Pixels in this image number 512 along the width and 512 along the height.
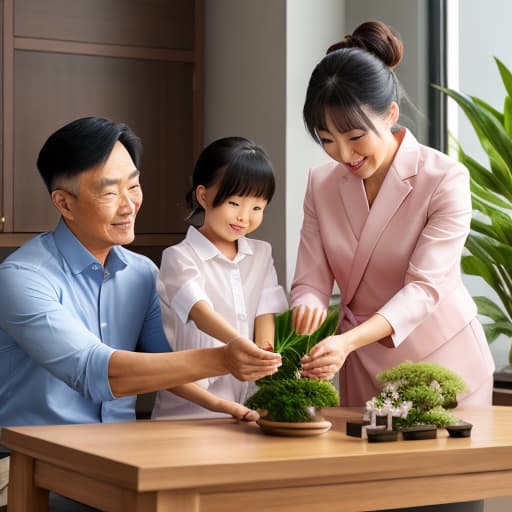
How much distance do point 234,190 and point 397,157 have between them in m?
0.39

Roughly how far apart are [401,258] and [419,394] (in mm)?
635

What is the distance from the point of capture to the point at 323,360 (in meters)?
1.86

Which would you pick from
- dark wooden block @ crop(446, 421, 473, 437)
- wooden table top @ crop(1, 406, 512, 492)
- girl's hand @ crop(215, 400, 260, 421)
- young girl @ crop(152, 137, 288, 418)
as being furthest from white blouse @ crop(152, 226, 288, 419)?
dark wooden block @ crop(446, 421, 473, 437)

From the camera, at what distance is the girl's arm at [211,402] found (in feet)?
6.62

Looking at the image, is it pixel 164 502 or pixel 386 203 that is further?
pixel 386 203

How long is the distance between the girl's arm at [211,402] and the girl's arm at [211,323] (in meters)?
0.12

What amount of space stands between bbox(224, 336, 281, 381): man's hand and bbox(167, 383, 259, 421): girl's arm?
21cm

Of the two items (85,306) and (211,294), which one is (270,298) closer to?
(211,294)

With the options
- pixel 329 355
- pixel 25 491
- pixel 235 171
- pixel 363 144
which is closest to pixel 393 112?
pixel 363 144

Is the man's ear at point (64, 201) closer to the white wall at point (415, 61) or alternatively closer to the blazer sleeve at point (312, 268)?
the blazer sleeve at point (312, 268)

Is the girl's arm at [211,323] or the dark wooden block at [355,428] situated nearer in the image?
the dark wooden block at [355,428]

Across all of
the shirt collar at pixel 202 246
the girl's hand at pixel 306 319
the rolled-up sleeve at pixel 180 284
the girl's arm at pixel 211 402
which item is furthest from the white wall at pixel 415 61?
the girl's arm at pixel 211 402

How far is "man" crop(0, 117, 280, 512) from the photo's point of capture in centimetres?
198

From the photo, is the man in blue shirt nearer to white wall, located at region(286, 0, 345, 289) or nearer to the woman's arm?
the woman's arm
